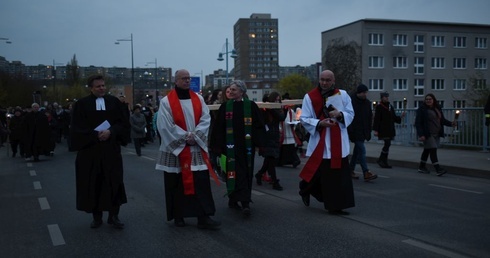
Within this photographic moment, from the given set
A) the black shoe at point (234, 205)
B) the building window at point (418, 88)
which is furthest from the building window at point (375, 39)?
the black shoe at point (234, 205)

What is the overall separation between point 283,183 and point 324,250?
509 cm

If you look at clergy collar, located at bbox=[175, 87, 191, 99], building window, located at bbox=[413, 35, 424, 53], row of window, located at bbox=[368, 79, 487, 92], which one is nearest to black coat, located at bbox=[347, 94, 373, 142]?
clergy collar, located at bbox=[175, 87, 191, 99]

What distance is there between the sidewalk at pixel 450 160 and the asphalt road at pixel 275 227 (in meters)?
1.33

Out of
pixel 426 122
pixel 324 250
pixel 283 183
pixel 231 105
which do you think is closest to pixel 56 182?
pixel 283 183

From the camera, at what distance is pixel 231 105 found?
7.39m

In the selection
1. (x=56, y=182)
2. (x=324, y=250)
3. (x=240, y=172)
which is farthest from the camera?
(x=56, y=182)

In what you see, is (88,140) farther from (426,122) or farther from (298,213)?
(426,122)

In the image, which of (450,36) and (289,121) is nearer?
(289,121)

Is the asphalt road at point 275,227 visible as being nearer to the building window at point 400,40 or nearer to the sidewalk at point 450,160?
the sidewalk at point 450,160

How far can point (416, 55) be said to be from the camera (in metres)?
66.6

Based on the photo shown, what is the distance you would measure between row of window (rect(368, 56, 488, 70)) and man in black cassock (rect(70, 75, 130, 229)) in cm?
6071

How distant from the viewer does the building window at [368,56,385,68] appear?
64062 millimetres

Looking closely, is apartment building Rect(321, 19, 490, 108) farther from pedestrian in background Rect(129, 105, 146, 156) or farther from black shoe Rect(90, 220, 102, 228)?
black shoe Rect(90, 220, 102, 228)

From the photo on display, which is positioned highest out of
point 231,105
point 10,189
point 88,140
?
point 231,105
